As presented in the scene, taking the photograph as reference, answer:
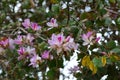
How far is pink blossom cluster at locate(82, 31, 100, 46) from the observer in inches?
65.2

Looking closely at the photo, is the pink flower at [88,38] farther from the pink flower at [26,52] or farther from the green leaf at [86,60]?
the pink flower at [26,52]

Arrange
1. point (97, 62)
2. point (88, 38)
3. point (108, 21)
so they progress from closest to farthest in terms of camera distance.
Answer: point (97, 62) < point (88, 38) < point (108, 21)

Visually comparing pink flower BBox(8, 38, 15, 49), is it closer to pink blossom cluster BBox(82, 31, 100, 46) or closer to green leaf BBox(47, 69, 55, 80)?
green leaf BBox(47, 69, 55, 80)

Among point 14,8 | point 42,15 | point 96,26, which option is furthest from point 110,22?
point 14,8

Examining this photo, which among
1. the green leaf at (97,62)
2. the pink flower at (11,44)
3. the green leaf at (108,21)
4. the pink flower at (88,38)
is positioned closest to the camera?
the green leaf at (97,62)

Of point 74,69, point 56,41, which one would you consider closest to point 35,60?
point 56,41

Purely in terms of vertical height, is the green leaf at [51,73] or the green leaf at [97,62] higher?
the green leaf at [97,62]

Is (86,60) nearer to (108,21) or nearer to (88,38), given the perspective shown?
(88,38)

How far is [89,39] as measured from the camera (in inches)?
65.4

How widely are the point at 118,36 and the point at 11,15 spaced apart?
48.5 inches

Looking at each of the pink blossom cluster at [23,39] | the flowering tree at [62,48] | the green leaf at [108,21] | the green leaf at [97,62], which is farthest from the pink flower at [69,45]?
the green leaf at [108,21]

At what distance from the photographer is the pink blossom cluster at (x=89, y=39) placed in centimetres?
166

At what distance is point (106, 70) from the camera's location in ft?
5.49

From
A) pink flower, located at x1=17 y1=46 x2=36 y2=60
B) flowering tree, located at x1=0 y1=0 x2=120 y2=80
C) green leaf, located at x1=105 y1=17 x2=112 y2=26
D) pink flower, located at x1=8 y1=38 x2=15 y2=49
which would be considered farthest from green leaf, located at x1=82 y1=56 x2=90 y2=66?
green leaf, located at x1=105 y1=17 x2=112 y2=26
